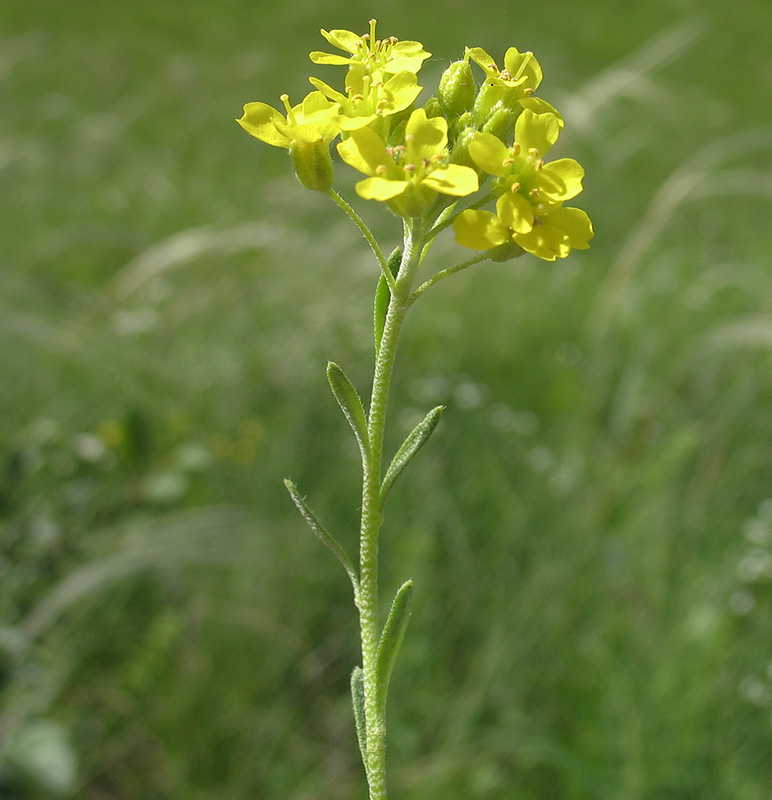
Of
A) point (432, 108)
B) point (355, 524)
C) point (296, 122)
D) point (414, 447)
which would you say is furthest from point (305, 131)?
point (355, 524)

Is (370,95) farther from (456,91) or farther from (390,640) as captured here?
(390,640)

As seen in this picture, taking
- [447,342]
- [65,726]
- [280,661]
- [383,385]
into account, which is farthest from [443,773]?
[447,342]

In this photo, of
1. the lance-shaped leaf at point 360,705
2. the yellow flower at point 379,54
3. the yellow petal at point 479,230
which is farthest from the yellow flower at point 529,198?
the lance-shaped leaf at point 360,705

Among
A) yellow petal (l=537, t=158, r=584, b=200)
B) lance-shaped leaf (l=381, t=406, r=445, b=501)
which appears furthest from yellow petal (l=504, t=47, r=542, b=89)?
lance-shaped leaf (l=381, t=406, r=445, b=501)

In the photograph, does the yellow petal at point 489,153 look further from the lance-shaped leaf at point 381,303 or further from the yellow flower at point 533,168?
the lance-shaped leaf at point 381,303

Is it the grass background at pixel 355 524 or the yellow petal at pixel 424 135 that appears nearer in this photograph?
the yellow petal at pixel 424 135

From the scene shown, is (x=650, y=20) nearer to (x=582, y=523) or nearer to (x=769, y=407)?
(x=769, y=407)
